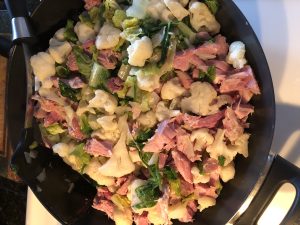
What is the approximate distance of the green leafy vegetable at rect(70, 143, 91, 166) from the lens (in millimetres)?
955

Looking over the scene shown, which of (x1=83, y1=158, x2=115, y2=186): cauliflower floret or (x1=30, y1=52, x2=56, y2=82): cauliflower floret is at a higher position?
(x1=30, y1=52, x2=56, y2=82): cauliflower floret

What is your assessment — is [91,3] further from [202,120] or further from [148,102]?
[202,120]

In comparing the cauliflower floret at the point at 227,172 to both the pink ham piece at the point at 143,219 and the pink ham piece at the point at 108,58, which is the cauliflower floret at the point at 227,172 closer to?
the pink ham piece at the point at 143,219

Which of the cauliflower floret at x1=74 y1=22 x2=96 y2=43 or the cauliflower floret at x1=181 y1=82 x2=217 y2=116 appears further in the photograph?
the cauliflower floret at x1=74 y1=22 x2=96 y2=43

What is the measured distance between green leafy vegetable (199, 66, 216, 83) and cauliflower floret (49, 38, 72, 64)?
0.31m

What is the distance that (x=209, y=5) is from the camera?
0.86m

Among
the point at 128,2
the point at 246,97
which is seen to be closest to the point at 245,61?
the point at 246,97

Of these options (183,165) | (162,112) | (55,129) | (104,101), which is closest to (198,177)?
(183,165)

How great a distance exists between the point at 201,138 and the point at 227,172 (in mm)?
99

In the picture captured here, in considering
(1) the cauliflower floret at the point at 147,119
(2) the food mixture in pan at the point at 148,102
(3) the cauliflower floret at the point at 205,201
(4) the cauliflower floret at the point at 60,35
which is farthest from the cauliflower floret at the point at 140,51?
(3) the cauliflower floret at the point at 205,201

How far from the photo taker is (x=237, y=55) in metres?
0.82

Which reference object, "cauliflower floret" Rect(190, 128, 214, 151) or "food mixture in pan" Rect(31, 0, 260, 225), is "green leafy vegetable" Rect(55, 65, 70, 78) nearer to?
"food mixture in pan" Rect(31, 0, 260, 225)

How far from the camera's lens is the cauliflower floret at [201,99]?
32.6 inches

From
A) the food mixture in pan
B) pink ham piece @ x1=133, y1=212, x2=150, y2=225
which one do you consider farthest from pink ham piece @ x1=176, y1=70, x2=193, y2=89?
pink ham piece @ x1=133, y1=212, x2=150, y2=225
